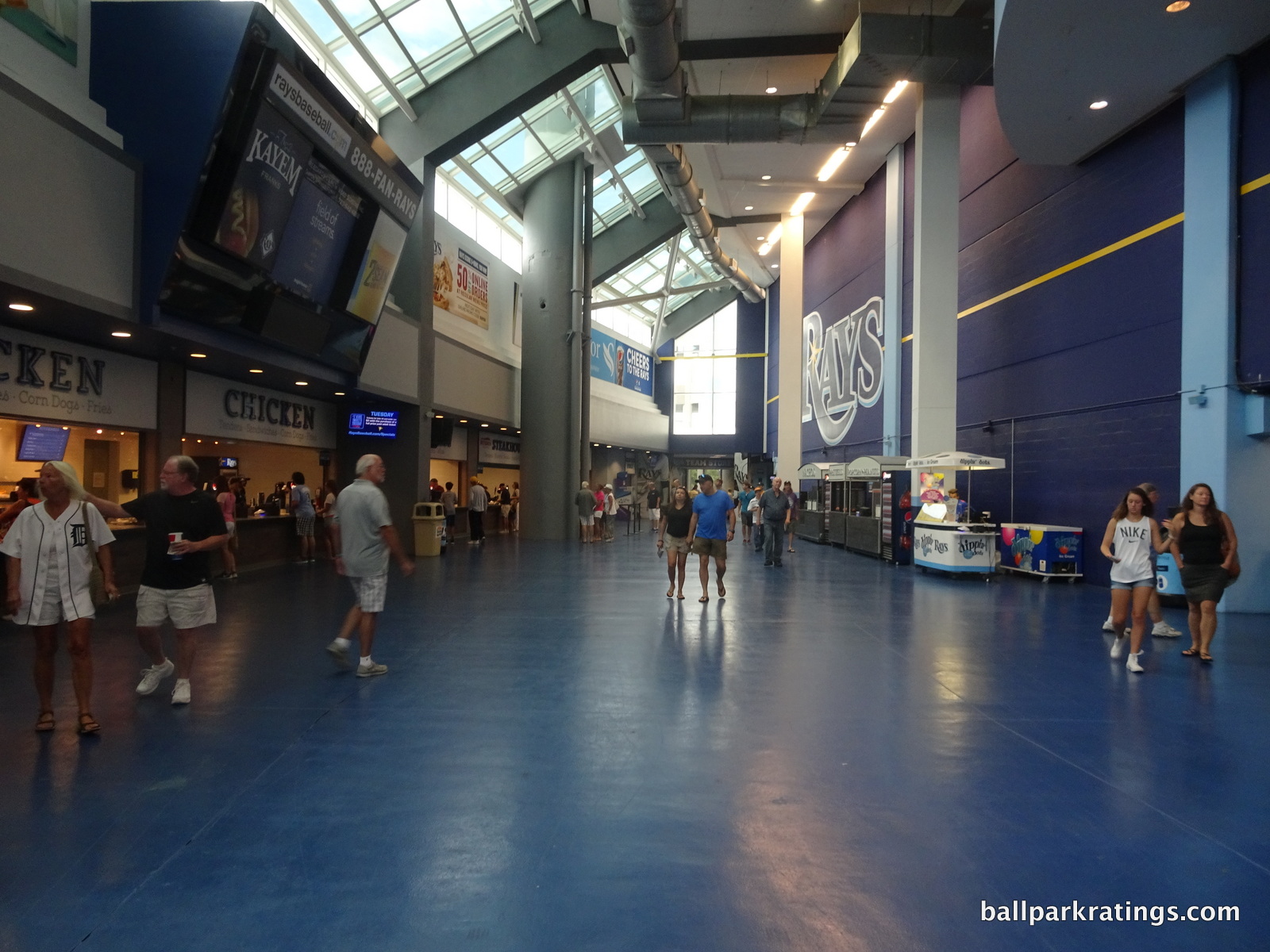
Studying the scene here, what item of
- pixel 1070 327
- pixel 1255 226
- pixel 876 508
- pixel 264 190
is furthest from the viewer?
pixel 876 508

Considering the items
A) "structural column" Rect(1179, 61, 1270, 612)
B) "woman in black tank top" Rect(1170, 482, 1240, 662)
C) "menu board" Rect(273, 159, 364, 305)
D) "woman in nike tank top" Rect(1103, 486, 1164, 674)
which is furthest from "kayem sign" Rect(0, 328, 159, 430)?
"structural column" Rect(1179, 61, 1270, 612)

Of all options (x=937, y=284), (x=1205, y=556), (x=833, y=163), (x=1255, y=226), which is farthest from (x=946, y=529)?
(x=833, y=163)

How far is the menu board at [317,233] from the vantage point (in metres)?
9.92

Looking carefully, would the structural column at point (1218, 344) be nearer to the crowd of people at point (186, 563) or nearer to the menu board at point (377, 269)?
the crowd of people at point (186, 563)

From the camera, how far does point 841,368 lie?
24.5 m

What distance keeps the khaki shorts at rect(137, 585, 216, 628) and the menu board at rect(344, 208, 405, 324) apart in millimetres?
7577

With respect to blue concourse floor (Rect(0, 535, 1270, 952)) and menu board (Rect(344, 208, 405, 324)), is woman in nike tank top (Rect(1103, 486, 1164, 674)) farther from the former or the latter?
menu board (Rect(344, 208, 405, 324))

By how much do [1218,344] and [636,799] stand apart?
989 centimetres

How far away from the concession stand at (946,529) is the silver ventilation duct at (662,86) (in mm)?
8078

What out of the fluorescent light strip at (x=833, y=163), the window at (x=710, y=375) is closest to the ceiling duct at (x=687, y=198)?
the fluorescent light strip at (x=833, y=163)

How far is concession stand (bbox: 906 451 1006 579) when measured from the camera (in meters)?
12.6

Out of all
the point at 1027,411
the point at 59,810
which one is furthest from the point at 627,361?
the point at 59,810

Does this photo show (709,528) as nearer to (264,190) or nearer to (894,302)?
(264,190)

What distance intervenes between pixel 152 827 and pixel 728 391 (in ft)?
117
